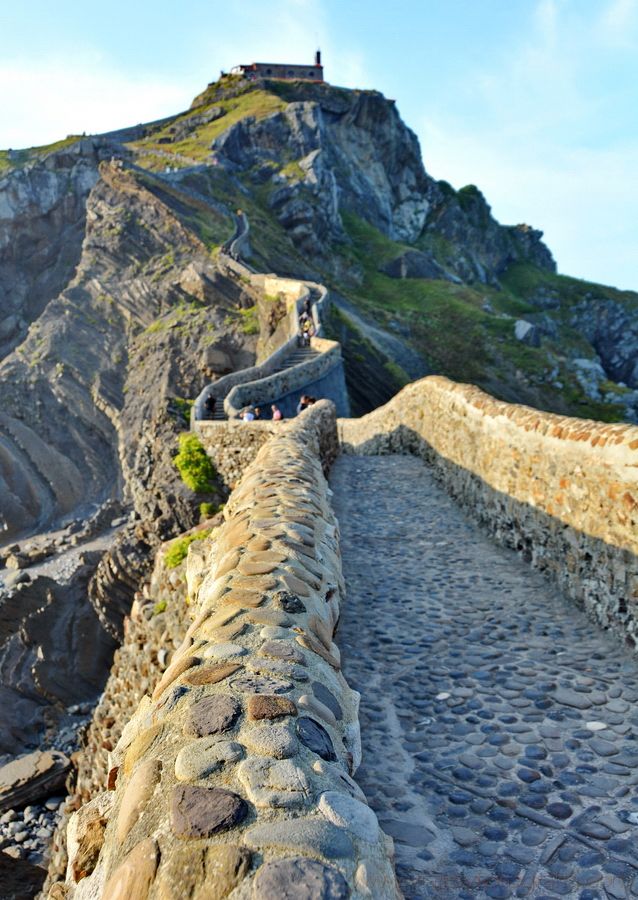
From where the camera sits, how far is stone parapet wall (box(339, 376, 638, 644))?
5.14m

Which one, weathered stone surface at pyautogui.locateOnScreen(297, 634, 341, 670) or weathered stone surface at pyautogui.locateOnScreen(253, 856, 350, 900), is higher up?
weathered stone surface at pyautogui.locateOnScreen(253, 856, 350, 900)

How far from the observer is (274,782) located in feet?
6.84

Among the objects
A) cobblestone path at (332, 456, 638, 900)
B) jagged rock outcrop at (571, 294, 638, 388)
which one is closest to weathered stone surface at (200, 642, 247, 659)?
cobblestone path at (332, 456, 638, 900)

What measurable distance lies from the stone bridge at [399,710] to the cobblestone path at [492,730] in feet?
0.05

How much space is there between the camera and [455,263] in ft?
226

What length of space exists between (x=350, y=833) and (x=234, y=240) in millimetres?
42234

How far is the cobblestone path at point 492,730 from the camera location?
2.71m

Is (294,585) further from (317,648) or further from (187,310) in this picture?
(187,310)

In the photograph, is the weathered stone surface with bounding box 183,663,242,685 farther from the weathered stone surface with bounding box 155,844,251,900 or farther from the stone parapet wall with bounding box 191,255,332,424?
the stone parapet wall with bounding box 191,255,332,424

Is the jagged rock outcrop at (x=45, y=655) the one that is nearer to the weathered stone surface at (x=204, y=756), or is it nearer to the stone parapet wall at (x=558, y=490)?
the stone parapet wall at (x=558, y=490)

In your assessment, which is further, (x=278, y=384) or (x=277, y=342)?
(x=277, y=342)

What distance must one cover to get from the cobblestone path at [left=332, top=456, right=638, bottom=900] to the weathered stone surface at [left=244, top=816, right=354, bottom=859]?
952 mm

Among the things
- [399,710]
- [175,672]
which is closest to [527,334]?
[399,710]

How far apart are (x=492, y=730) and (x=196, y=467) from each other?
1454 centimetres
